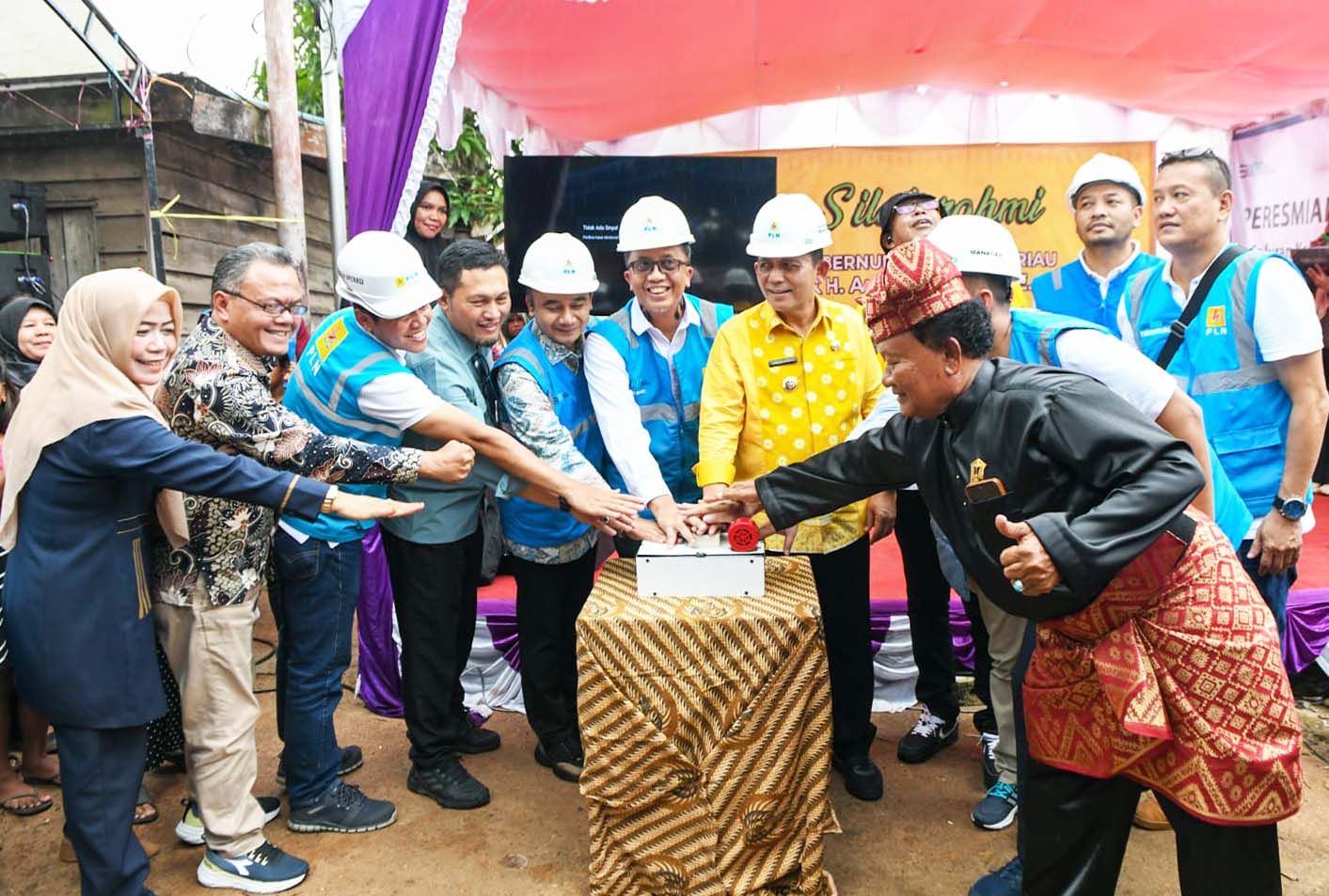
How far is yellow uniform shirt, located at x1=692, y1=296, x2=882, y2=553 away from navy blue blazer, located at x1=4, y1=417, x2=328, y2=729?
1.28 m

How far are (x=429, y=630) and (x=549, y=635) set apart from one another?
1.41 ft

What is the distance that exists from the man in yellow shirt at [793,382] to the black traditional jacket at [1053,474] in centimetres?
73

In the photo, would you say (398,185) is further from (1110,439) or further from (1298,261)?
(1298,261)

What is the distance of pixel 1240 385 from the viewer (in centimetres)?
288

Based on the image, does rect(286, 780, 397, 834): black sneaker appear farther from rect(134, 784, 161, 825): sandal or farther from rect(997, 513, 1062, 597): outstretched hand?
rect(997, 513, 1062, 597): outstretched hand

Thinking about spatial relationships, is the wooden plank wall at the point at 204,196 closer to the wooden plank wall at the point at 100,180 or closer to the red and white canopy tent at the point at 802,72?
the wooden plank wall at the point at 100,180

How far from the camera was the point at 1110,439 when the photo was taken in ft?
5.96

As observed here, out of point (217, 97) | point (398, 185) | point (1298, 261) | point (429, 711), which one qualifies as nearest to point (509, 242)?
point (398, 185)

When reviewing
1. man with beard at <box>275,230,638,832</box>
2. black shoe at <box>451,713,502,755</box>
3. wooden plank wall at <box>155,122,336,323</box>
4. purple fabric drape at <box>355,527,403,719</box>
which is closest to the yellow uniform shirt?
man with beard at <box>275,230,638,832</box>

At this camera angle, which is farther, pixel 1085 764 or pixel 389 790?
pixel 389 790

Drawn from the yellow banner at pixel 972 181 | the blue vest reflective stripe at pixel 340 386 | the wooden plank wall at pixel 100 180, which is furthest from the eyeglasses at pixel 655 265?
the wooden plank wall at pixel 100 180

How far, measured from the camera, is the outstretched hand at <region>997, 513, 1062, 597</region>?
175cm

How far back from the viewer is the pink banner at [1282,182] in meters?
6.70

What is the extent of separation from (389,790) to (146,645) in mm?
1238
